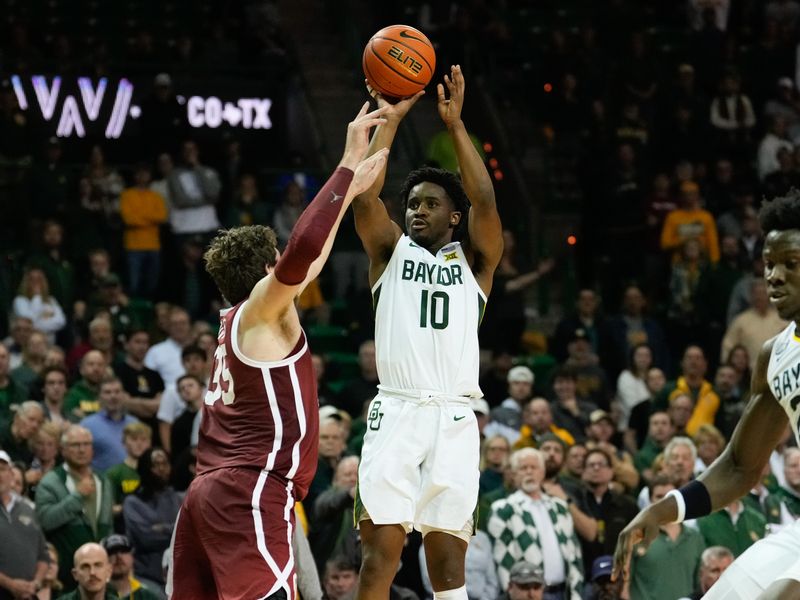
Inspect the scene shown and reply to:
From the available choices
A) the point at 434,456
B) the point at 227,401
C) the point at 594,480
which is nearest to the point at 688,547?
the point at 594,480

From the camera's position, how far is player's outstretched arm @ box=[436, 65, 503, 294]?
305 inches

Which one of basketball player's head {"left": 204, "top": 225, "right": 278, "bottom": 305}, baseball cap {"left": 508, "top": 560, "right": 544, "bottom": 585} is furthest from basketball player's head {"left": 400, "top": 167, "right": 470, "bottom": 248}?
baseball cap {"left": 508, "top": 560, "right": 544, "bottom": 585}

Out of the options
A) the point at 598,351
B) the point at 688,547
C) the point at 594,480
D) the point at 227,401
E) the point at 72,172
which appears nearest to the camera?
the point at 227,401

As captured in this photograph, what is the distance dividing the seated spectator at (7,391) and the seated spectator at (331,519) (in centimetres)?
286

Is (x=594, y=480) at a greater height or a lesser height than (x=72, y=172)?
lesser

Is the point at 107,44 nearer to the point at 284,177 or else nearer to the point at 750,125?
the point at 284,177

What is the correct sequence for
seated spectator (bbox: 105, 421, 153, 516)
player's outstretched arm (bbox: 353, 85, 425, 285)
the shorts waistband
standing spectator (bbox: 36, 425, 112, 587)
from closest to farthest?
1. the shorts waistband
2. player's outstretched arm (bbox: 353, 85, 425, 285)
3. standing spectator (bbox: 36, 425, 112, 587)
4. seated spectator (bbox: 105, 421, 153, 516)

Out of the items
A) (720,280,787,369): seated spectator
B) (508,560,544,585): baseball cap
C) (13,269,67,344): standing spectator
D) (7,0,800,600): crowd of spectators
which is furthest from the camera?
(720,280,787,369): seated spectator

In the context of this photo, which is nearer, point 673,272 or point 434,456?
point 434,456

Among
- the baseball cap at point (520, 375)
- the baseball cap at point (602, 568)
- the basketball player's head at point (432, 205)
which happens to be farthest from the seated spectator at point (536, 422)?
the basketball player's head at point (432, 205)

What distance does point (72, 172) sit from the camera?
17.6 metres

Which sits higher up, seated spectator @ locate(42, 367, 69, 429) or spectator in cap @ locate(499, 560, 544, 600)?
seated spectator @ locate(42, 367, 69, 429)

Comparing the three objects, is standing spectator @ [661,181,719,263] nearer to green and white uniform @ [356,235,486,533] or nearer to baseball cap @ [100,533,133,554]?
baseball cap @ [100,533,133,554]

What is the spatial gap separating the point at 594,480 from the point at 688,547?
1078 mm
